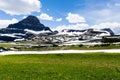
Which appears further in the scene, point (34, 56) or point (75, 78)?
point (34, 56)

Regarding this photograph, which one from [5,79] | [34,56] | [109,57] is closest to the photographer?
[5,79]

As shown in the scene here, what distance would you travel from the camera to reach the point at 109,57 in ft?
214

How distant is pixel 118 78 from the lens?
30734mm

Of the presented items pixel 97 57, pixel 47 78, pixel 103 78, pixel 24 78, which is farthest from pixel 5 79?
pixel 97 57

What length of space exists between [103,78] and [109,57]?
116 ft

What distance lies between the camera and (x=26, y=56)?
7419 cm

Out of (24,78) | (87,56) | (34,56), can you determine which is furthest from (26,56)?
(24,78)

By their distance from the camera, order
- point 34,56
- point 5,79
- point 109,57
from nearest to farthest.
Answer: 1. point 5,79
2. point 109,57
3. point 34,56

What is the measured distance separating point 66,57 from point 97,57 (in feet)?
25.7

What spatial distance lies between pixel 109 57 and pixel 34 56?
20.2m

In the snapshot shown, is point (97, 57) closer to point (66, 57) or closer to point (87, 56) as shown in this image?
point (87, 56)

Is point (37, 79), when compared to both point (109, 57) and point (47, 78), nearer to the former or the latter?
point (47, 78)

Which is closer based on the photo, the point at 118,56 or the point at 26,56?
the point at 118,56

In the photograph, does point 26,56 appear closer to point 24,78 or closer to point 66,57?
point 66,57
